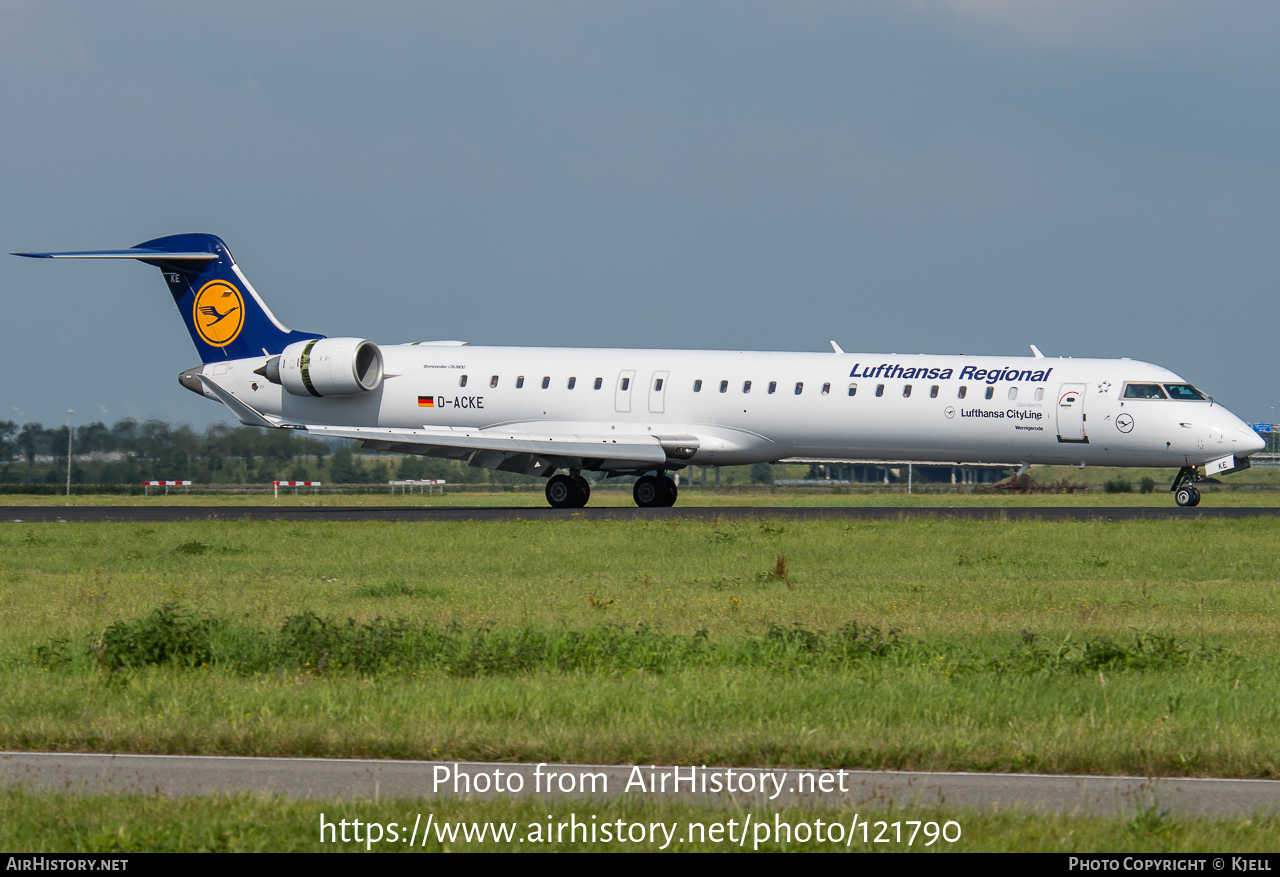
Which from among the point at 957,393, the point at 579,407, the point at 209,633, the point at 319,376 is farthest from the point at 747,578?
the point at 319,376

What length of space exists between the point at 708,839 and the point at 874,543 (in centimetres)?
1777

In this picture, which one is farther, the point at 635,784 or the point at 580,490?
the point at 580,490

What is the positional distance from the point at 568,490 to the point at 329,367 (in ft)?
23.3

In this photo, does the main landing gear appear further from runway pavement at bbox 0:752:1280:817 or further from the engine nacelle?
runway pavement at bbox 0:752:1280:817

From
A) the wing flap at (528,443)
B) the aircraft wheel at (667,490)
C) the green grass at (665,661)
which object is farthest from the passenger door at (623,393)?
the green grass at (665,661)

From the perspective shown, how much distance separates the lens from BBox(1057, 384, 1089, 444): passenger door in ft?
105

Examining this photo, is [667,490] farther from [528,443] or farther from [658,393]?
[528,443]

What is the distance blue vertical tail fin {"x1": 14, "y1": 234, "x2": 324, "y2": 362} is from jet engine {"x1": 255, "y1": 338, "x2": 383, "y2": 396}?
5.58 feet

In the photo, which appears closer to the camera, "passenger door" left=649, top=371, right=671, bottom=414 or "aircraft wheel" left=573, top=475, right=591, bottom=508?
"passenger door" left=649, top=371, right=671, bottom=414

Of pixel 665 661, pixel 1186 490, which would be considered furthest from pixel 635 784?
pixel 1186 490

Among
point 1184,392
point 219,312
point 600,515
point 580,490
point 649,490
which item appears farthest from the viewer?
point 219,312

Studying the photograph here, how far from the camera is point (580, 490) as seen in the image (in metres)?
36.8

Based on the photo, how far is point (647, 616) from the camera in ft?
48.2

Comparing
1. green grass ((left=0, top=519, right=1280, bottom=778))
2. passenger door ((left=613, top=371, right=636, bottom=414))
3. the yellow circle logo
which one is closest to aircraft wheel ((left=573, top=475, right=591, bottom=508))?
passenger door ((left=613, top=371, right=636, bottom=414))
